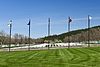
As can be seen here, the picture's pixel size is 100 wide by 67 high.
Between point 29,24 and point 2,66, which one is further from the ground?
point 29,24

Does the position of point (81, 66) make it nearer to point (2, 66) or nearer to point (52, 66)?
point (52, 66)

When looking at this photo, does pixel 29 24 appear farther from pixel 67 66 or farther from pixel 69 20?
pixel 67 66

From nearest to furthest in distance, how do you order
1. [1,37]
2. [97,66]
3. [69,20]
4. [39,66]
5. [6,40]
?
A: [97,66] < [39,66] < [69,20] < [1,37] < [6,40]

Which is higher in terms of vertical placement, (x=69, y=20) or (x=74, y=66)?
(x=69, y=20)

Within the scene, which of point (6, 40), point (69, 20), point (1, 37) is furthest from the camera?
point (6, 40)

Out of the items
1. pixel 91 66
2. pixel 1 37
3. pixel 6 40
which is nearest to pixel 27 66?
pixel 91 66

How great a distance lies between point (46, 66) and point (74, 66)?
96.9 inches

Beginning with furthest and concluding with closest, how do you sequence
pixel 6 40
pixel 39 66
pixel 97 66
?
1. pixel 6 40
2. pixel 39 66
3. pixel 97 66

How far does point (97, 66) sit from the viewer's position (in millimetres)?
23078

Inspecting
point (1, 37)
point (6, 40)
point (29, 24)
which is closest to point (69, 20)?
point (29, 24)

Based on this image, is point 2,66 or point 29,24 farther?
point 29,24

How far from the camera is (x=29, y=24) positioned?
8075 cm

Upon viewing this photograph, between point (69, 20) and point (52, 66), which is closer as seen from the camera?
point (52, 66)

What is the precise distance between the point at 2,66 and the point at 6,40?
173343 millimetres
